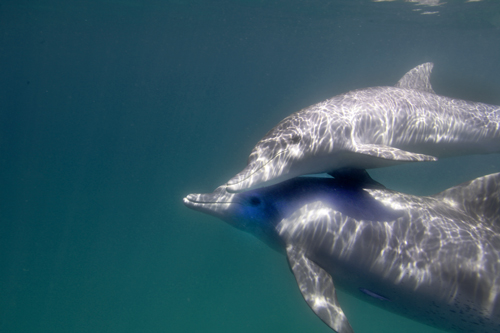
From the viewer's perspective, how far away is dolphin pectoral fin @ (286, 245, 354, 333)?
3990 millimetres

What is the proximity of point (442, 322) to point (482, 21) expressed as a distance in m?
33.5

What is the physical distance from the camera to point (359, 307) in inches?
646

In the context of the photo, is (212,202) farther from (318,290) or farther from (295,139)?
(318,290)

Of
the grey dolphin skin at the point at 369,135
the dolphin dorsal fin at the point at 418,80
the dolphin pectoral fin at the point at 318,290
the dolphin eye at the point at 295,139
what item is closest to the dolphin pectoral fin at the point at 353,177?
the grey dolphin skin at the point at 369,135

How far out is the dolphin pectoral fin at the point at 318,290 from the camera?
157 inches

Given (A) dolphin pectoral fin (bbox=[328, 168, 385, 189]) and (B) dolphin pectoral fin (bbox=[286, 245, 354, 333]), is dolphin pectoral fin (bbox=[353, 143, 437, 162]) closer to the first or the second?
(A) dolphin pectoral fin (bbox=[328, 168, 385, 189])

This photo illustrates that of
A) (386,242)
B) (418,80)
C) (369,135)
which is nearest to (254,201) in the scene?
(386,242)

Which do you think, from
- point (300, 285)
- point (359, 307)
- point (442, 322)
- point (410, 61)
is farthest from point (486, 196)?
point (410, 61)

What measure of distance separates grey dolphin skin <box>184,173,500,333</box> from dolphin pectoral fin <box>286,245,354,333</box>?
0.05 feet

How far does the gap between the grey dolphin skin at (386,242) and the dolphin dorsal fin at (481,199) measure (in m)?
0.01

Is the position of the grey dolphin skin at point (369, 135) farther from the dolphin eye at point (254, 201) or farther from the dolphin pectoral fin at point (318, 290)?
the dolphin pectoral fin at point (318, 290)

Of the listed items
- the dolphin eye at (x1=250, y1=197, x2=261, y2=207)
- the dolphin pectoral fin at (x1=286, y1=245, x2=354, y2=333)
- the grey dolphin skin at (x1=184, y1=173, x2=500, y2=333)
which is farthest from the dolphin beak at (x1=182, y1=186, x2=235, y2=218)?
the dolphin pectoral fin at (x1=286, y1=245, x2=354, y2=333)

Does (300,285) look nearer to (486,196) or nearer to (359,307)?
(486,196)

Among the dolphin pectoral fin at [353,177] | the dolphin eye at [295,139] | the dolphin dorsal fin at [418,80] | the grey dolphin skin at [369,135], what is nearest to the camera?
the grey dolphin skin at [369,135]
